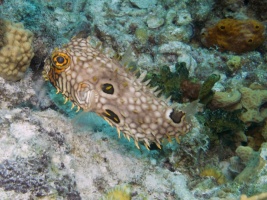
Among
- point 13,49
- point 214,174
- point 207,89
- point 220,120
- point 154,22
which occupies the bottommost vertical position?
point 214,174

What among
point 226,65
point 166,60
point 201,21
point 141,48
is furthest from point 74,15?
point 226,65

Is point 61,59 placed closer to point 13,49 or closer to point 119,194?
point 13,49

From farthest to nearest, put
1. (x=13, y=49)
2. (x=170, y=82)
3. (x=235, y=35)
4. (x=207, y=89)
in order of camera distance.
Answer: (x=235, y=35), (x=170, y=82), (x=207, y=89), (x=13, y=49)

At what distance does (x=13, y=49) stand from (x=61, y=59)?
1.11 m

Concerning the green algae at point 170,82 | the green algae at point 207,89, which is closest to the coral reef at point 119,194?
the green algae at point 170,82

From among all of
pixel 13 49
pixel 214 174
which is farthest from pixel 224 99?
pixel 13 49

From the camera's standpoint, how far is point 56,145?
3561 mm

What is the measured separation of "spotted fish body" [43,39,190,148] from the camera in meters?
3.44

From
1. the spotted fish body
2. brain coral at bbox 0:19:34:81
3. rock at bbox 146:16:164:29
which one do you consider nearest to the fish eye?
the spotted fish body

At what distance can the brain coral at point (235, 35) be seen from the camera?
778 cm

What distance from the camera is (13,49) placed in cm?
420

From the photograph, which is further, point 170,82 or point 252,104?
point 252,104

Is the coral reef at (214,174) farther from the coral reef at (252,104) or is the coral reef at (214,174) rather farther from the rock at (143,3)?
the rock at (143,3)

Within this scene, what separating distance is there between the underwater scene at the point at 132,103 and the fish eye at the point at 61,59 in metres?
0.01
